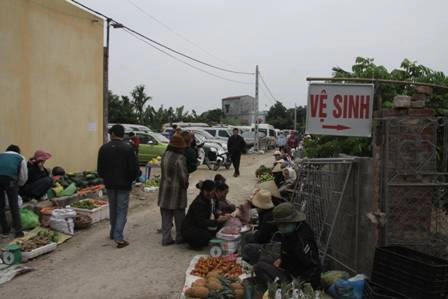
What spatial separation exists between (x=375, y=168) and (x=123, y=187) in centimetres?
432

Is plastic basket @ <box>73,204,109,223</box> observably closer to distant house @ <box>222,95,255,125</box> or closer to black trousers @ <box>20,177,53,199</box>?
black trousers @ <box>20,177,53,199</box>

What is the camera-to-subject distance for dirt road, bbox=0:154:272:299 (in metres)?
6.28

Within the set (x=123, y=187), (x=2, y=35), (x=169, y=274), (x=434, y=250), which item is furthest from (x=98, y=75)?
(x=434, y=250)

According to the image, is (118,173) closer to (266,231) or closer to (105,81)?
(266,231)

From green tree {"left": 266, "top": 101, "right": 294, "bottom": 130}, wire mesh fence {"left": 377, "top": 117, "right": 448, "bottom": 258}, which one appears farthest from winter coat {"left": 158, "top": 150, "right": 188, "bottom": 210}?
green tree {"left": 266, "top": 101, "right": 294, "bottom": 130}

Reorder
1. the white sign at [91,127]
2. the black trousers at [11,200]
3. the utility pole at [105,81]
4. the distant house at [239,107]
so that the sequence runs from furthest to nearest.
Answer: the distant house at [239,107] < the utility pole at [105,81] < the white sign at [91,127] < the black trousers at [11,200]

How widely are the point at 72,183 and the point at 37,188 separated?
65.7 inches

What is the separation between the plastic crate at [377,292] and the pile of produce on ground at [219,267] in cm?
180

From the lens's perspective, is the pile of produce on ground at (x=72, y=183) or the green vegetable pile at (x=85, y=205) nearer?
the green vegetable pile at (x=85, y=205)

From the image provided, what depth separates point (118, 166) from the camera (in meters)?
8.27

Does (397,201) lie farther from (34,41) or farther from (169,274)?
(34,41)

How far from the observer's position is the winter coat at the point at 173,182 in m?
8.32

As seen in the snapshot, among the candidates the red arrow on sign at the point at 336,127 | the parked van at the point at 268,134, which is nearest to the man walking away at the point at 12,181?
the red arrow on sign at the point at 336,127

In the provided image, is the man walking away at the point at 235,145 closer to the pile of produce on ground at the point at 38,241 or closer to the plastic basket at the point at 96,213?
the plastic basket at the point at 96,213
